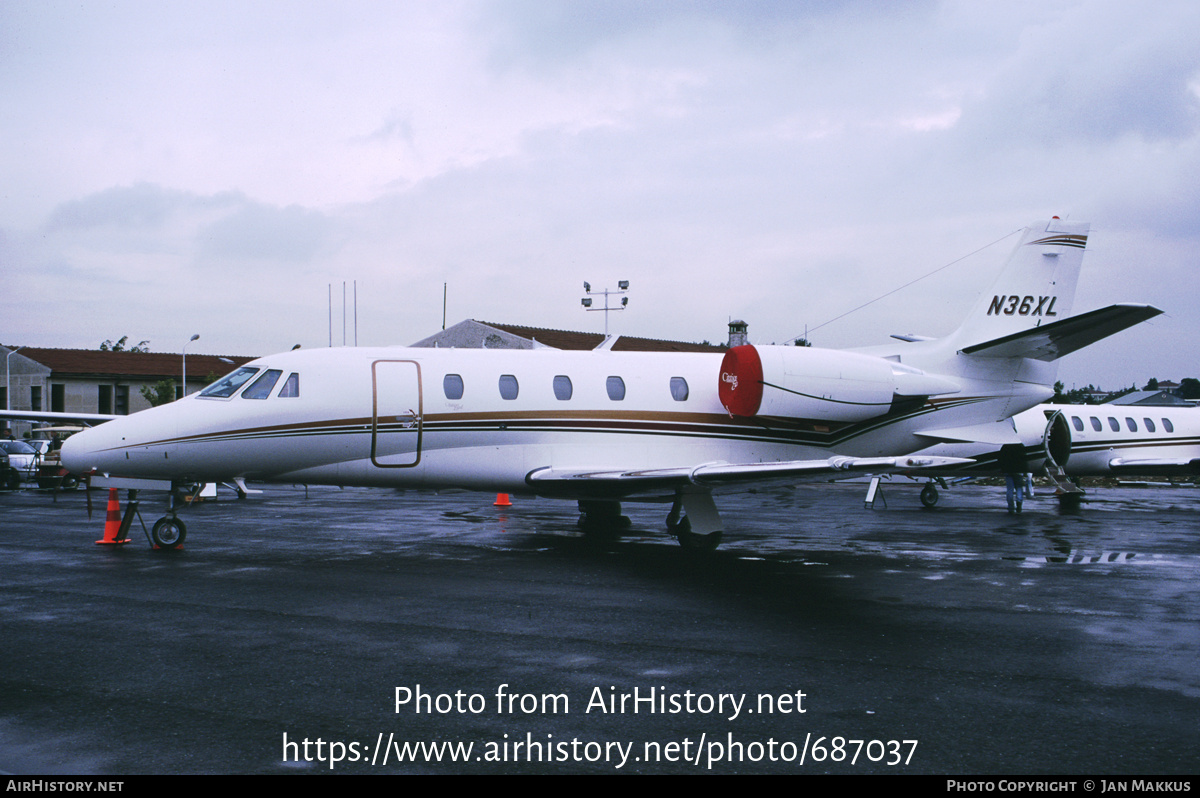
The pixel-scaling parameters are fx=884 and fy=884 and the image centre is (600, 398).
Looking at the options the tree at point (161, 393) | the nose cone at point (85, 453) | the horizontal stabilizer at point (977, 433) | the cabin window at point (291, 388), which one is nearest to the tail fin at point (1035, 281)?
the horizontal stabilizer at point (977, 433)

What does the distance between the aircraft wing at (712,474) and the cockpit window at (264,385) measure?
12.8 ft

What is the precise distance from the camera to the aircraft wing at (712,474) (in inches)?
365

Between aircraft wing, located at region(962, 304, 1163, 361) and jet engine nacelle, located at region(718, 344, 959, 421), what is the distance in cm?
179

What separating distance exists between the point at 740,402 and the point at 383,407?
214 inches

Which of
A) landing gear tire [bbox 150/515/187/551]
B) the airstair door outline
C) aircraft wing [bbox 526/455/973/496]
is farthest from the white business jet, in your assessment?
landing gear tire [bbox 150/515/187/551]

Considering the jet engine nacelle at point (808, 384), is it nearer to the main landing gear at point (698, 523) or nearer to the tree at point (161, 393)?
the main landing gear at point (698, 523)

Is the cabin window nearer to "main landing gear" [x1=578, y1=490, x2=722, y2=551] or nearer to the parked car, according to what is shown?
"main landing gear" [x1=578, y1=490, x2=722, y2=551]

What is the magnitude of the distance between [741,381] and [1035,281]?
20.9 feet

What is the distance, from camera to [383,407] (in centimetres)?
1277

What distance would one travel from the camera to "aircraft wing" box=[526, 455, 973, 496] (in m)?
9.28

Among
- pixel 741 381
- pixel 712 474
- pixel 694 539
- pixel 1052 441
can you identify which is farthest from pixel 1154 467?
pixel 712 474

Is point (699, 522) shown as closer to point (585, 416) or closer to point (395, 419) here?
point (585, 416)

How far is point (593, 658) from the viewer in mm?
6973
